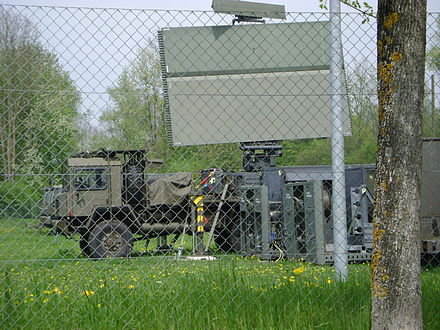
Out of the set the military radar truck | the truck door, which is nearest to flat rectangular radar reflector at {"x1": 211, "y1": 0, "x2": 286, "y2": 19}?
the truck door

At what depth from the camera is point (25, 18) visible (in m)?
4.16

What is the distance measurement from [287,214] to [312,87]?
21.1ft

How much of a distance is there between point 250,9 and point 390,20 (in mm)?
1420

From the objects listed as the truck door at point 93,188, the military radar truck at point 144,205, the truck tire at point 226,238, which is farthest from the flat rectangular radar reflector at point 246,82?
the truck tire at point 226,238

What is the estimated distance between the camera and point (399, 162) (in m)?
3.64

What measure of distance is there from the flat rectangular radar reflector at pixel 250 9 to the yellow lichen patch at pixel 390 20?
1.24 m

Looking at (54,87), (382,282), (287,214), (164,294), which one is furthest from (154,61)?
(287,214)

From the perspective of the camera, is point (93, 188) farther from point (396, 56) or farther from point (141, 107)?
point (396, 56)

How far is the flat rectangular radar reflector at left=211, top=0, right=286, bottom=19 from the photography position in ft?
15.5

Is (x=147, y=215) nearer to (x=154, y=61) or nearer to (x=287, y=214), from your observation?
(x=287, y=214)

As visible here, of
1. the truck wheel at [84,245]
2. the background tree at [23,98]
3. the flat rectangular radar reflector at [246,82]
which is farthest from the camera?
the truck wheel at [84,245]

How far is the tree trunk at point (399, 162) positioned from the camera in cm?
362

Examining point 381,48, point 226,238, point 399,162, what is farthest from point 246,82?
point 226,238

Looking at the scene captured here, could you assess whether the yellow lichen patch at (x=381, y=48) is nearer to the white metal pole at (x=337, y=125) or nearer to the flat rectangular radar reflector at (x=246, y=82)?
the flat rectangular radar reflector at (x=246, y=82)
